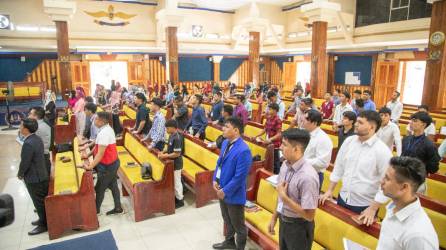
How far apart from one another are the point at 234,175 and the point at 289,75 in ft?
53.5

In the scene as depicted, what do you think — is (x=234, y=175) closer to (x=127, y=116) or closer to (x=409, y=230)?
(x=409, y=230)

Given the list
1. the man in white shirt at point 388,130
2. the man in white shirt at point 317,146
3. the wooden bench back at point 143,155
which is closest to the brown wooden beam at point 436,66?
the man in white shirt at point 388,130

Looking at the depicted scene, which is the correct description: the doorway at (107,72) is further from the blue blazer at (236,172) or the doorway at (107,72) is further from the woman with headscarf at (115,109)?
the blue blazer at (236,172)

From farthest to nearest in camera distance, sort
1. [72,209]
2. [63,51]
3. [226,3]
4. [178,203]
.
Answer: [226,3], [63,51], [178,203], [72,209]

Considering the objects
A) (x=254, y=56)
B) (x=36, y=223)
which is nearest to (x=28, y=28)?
(x=254, y=56)

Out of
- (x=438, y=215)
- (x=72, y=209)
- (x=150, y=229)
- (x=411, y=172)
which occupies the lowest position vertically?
(x=150, y=229)

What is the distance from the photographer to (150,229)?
164 inches

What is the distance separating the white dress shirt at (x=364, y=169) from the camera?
263 centimetres

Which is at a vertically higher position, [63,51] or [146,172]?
[63,51]

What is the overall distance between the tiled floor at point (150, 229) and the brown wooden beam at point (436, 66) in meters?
7.11

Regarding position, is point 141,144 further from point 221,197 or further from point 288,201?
point 288,201

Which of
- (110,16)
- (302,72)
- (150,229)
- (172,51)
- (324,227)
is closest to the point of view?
(324,227)

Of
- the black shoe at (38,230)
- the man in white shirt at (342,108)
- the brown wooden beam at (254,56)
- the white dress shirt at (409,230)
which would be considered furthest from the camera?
the brown wooden beam at (254,56)

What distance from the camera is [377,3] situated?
1218 cm
